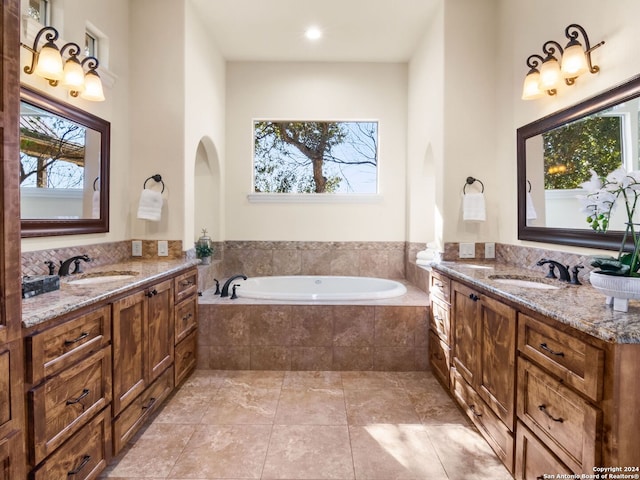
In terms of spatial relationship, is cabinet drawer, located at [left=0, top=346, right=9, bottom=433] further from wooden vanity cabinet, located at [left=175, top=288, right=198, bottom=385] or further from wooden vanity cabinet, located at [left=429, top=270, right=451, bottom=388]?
wooden vanity cabinet, located at [left=429, top=270, right=451, bottom=388]

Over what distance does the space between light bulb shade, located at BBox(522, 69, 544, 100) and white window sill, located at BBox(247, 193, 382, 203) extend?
6.26 feet

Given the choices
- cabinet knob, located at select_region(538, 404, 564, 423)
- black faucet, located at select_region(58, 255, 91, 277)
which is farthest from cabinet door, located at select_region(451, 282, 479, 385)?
black faucet, located at select_region(58, 255, 91, 277)

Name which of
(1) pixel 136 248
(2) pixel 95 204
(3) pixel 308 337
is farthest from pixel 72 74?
(3) pixel 308 337

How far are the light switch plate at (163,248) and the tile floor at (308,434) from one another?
961mm

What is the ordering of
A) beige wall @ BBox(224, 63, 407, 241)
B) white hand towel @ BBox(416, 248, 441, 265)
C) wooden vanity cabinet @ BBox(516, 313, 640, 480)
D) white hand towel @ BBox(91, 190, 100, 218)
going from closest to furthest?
1. wooden vanity cabinet @ BBox(516, 313, 640, 480)
2. white hand towel @ BBox(91, 190, 100, 218)
3. white hand towel @ BBox(416, 248, 441, 265)
4. beige wall @ BBox(224, 63, 407, 241)

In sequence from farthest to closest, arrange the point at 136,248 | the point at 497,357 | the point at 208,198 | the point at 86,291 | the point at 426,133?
the point at 208,198, the point at 426,133, the point at 136,248, the point at 497,357, the point at 86,291

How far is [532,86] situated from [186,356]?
2.93 m

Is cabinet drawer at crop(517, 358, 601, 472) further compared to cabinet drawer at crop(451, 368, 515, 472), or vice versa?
cabinet drawer at crop(451, 368, 515, 472)

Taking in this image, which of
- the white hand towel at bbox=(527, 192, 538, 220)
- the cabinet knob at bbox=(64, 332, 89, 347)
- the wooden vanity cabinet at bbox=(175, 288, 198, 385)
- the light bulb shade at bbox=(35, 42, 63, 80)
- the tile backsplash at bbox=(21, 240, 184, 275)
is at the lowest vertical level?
the wooden vanity cabinet at bbox=(175, 288, 198, 385)

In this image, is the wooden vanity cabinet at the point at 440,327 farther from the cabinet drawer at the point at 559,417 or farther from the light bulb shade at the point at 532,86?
the light bulb shade at the point at 532,86

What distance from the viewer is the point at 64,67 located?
2100 millimetres

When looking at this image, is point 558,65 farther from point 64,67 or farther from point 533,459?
point 64,67

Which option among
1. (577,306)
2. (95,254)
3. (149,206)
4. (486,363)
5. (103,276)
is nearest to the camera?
(577,306)

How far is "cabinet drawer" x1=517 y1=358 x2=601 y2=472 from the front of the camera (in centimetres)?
118
